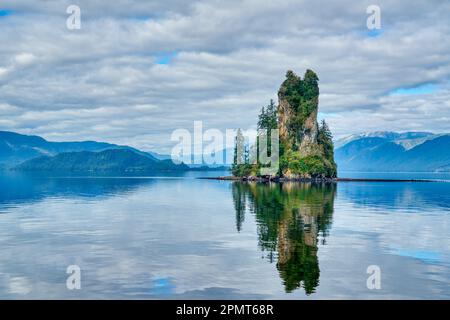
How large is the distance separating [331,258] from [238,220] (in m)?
30.2

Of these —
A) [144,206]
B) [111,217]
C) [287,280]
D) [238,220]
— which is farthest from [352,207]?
[287,280]

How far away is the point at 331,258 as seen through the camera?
40906mm

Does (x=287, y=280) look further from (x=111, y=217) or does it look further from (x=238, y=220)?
(x=111, y=217)

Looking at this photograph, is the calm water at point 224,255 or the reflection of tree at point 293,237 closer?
the calm water at point 224,255

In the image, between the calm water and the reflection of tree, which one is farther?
the reflection of tree

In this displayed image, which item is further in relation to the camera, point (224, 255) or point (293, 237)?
point (293, 237)

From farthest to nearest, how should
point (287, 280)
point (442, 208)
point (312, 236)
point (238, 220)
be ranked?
point (442, 208), point (238, 220), point (312, 236), point (287, 280)

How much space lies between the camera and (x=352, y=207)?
92.9m

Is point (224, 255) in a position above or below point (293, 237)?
below
